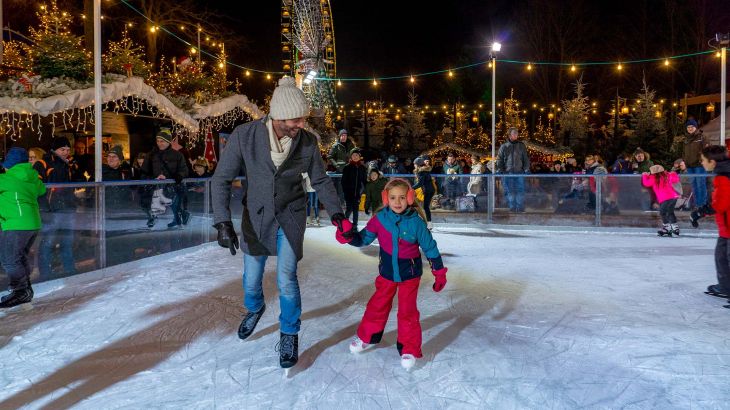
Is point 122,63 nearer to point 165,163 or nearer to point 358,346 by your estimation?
point 165,163

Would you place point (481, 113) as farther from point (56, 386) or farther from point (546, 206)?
point (56, 386)

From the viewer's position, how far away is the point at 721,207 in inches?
181

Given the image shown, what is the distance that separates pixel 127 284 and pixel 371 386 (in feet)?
10.8

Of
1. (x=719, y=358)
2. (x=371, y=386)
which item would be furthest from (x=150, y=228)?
(x=719, y=358)

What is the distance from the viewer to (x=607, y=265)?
6.54 meters

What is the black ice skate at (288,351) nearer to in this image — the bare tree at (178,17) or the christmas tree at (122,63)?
the christmas tree at (122,63)

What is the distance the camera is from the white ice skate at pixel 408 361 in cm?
316

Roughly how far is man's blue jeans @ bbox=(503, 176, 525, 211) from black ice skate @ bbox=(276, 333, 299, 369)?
26.5 feet

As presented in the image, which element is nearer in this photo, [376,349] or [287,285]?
[287,285]

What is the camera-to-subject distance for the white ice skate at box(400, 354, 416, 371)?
316 centimetres

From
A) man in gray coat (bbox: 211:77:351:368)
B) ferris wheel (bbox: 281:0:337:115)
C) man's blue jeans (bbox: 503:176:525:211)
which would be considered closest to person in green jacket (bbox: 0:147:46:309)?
man in gray coat (bbox: 211:77:351:368)

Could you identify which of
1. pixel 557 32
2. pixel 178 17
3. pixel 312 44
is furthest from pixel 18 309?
pixel 557 32

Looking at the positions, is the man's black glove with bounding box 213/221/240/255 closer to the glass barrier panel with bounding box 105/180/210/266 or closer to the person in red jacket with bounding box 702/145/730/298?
the glass barrier panel with bounding box 105/180/210/266

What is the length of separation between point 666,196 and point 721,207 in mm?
4883
